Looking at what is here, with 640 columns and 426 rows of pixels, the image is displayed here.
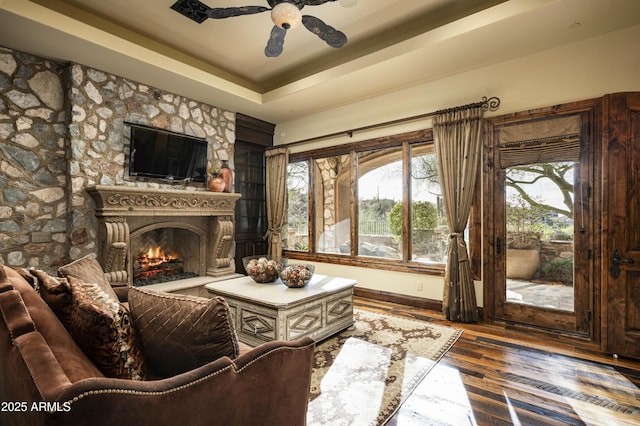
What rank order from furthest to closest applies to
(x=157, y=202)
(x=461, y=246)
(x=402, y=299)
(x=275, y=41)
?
1. (x=402, y=299)
2. (x=157, y=202)
3. (x=461, y=246)
4. (x=275, y=41)

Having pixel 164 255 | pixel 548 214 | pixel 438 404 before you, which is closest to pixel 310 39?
pixel 548 214

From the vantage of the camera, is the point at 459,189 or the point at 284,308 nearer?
the point at 284,308

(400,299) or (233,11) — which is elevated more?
(233,11)

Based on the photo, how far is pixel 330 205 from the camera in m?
5.32

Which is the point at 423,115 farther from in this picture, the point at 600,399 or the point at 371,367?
the point at 600,399

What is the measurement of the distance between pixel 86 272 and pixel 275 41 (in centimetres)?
234

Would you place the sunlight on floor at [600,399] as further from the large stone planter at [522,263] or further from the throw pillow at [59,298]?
the throw pillow at [59,298]

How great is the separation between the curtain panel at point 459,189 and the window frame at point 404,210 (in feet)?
0.36

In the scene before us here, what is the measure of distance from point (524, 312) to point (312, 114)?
4.08 meters

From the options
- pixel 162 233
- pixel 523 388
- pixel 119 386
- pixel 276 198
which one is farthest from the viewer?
pixel 276 198

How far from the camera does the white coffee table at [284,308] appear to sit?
2510 millimetres

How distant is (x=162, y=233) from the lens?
4.70 m

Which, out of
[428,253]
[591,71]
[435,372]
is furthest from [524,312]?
[591,71]

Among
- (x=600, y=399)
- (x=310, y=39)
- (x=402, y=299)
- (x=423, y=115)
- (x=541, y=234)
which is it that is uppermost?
(x=310, y=39)
